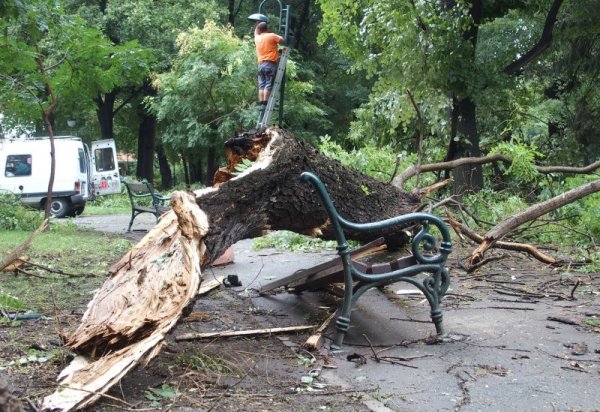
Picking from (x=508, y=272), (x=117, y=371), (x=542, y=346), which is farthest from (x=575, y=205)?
(x=117, y=371)

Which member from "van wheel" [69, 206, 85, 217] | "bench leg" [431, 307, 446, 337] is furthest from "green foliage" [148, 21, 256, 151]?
"bench leg" [431, 307, 446, 337]

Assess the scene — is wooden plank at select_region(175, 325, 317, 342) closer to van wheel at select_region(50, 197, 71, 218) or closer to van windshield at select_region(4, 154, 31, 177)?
van wheel at select_region(50, 197, 71, 218)

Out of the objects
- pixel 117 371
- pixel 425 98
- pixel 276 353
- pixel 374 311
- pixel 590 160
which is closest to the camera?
pixel 117 371

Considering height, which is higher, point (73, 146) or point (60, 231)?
point (73, 146)

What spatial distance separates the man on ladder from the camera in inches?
408

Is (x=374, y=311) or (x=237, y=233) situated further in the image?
(x=374, y=311)

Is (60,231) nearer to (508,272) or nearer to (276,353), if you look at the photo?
(508,272)

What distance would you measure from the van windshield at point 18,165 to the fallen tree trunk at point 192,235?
747 inches

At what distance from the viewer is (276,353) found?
4.45 metres

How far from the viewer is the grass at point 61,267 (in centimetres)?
598

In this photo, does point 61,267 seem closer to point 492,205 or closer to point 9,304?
point 9,304

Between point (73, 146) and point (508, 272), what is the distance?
712 inches

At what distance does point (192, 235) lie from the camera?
4066mm

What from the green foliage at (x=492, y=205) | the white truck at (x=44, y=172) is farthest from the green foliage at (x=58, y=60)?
the white truck at (x=44, y=172)
